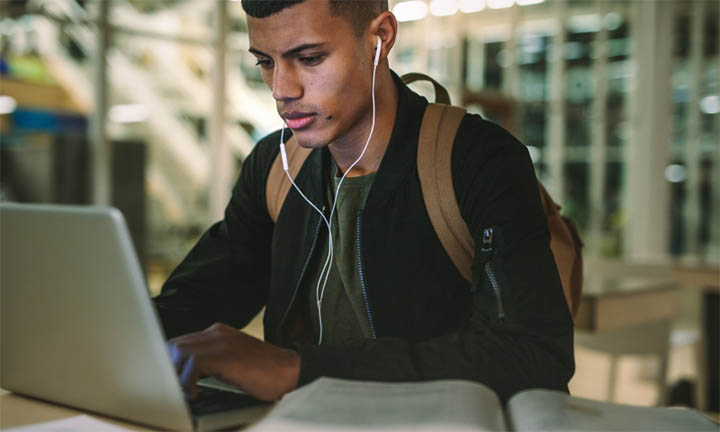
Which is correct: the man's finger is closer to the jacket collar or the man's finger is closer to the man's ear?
the jacket collar

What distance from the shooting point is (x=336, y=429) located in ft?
2.00

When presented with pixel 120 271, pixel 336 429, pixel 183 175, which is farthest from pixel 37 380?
pixel 183 175

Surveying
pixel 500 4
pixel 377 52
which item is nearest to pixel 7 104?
pixel 377 52

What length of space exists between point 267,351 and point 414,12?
254 inches

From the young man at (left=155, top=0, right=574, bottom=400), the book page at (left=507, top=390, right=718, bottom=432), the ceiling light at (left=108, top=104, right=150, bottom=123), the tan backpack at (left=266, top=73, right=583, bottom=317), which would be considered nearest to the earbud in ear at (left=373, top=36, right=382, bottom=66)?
the young man at (left=155, top=0, right=574, bottom=400)

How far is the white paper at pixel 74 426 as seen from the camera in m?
0.80

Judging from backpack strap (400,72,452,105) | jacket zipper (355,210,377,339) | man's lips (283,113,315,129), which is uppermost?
backpack strap (400,72,452,105)

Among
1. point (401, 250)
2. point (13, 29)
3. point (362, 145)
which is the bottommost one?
point (401, 250)

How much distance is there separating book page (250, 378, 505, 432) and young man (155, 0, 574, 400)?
0.41 feet

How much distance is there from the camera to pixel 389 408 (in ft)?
2.20

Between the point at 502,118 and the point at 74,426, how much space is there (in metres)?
7.22

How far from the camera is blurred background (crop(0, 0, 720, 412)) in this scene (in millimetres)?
4238

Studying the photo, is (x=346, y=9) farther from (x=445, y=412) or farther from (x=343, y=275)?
(x=445, y=412)

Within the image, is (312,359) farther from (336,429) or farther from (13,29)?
(13,29)
